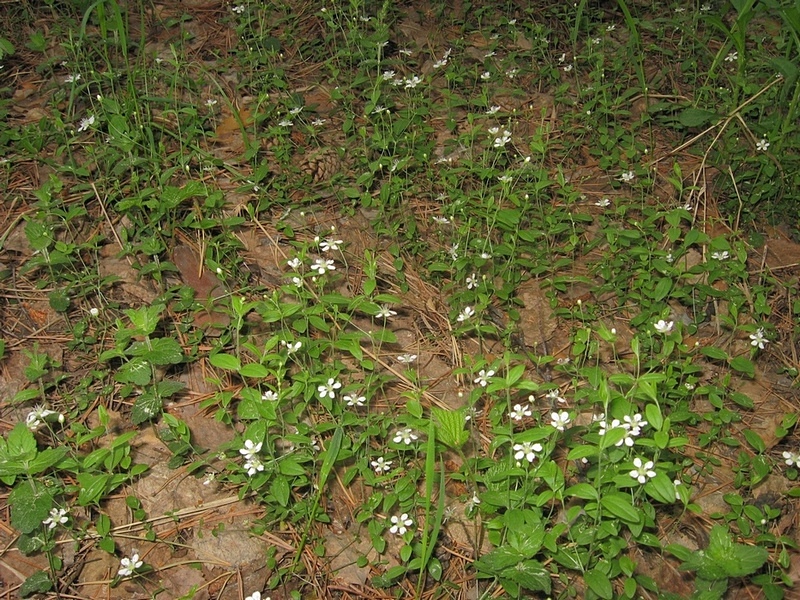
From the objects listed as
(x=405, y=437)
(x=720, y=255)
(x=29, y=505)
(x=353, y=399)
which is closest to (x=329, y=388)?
(x=353, y=399)

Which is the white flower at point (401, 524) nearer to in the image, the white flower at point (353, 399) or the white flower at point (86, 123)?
the white flower at point (353, 399)

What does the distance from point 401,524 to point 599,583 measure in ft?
2.44

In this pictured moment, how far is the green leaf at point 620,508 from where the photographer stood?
8.10ft

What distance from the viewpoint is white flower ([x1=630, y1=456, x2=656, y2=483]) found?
8.32 feet

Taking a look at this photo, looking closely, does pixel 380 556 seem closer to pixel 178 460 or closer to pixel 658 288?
pixel 178 460

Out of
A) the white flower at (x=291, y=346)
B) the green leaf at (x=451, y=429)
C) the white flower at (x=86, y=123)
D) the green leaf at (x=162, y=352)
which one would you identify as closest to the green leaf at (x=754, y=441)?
the green leaf at (x=451, y=429)

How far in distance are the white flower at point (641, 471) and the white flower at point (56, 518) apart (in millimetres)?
2050

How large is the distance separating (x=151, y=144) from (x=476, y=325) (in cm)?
209

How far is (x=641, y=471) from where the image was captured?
256cm

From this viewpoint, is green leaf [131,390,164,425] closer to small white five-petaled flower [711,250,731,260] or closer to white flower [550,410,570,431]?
white flower [550,410,570,431]

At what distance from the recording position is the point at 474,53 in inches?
205

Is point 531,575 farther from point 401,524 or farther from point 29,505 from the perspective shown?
point 29,505

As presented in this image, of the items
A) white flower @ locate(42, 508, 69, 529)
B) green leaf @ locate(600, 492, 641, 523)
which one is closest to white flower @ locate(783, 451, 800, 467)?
green leaf @ locate(600, 492, 641, 523)

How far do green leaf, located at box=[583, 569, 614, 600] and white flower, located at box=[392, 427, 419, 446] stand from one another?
2.64ft
